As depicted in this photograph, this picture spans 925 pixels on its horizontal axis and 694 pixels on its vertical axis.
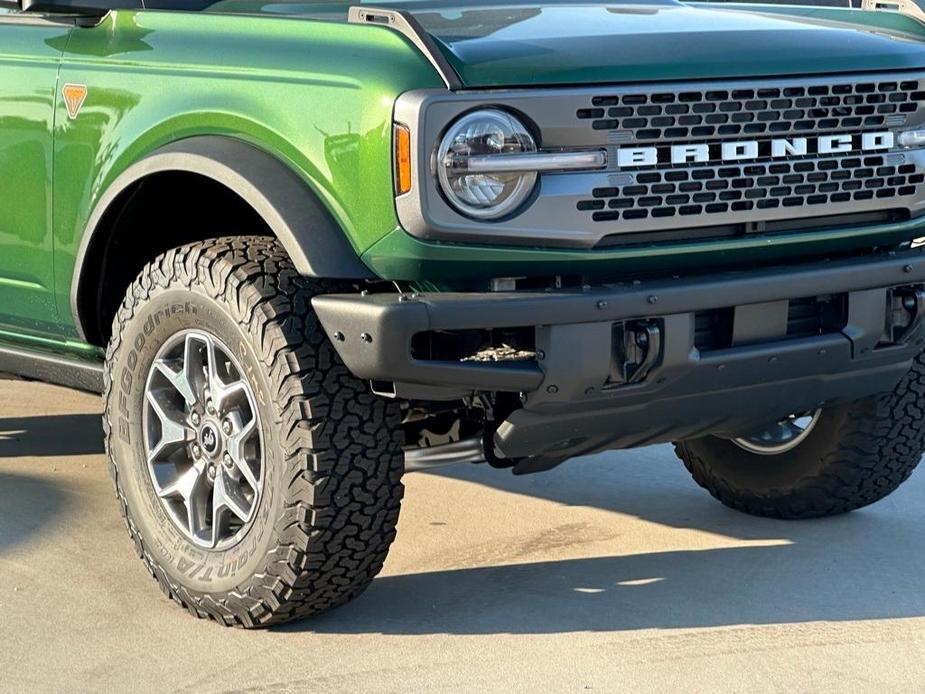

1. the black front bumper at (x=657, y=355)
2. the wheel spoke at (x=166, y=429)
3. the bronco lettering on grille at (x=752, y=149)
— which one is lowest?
the wheel spoke at (x=166, y=429)

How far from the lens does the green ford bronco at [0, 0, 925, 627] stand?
136 inches

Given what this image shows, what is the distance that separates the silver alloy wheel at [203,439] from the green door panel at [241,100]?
0.47 meters

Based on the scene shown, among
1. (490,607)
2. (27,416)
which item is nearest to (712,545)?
(490,607)

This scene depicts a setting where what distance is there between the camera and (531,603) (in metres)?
4.04

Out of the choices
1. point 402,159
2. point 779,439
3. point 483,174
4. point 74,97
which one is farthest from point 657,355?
point 74,97

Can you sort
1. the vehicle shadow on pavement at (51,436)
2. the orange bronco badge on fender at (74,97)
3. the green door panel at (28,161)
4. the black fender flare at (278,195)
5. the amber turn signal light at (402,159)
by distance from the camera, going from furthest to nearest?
the vehicle shadow on pavement at (51,436) < the green door panel at (28,161) < the orange bronco badge on fender at (74,97) < the black fender flare at (278,195) < the amber turn signal light at (402,159)

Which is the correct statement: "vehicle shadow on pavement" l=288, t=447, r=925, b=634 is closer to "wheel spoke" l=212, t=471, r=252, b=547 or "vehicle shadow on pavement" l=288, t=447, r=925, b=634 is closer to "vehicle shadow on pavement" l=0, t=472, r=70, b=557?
"wheel spoke" l=212, t=471, r=252, b=547

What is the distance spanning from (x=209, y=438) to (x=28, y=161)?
97 centimetres

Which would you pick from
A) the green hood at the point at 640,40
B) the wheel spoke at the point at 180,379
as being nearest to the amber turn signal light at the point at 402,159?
the green hood at the point at 640,40

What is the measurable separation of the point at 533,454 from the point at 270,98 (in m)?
0.98

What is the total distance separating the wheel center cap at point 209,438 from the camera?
12.8ft

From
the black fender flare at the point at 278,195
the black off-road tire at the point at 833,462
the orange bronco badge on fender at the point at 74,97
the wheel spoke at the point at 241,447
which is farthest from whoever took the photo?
the black off-road tire at the point at 833,462

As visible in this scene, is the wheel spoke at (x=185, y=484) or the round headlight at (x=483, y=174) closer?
the round headlight at (x=483, y=174)

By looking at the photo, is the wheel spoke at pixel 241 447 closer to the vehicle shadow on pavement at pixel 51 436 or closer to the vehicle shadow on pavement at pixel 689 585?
the vehicle shadow on pavement at pixel 689 585
